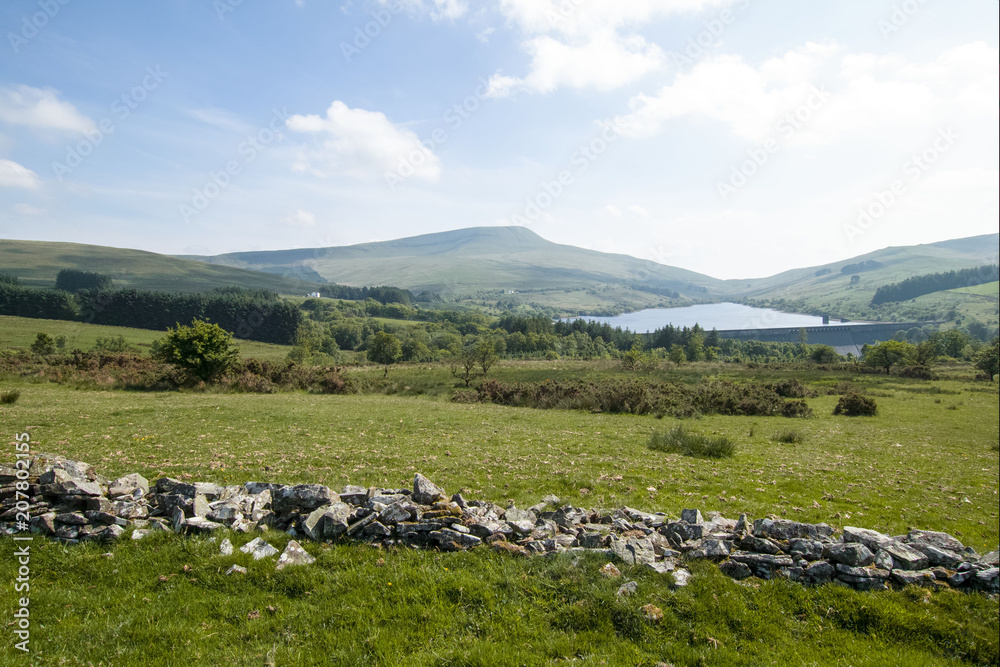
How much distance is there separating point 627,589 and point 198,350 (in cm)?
4252

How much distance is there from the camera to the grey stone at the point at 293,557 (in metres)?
7.24

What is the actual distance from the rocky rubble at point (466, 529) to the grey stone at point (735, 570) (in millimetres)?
17

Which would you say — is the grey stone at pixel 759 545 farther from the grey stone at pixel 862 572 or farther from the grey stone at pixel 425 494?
the grey stone at pixel 425 494

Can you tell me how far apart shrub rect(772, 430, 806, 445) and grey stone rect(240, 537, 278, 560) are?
25298mm

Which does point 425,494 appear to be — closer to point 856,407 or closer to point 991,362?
point 856,407

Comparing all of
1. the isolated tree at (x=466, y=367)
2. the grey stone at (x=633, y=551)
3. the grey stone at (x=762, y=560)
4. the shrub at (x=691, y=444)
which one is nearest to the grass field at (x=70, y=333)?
the isolated tree at (x=466, y=367)

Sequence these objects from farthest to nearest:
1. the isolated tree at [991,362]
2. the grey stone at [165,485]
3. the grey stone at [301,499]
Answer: the isolated tree at [991,362]
the grey stone at [165,485]
the grey stone at [301,499]

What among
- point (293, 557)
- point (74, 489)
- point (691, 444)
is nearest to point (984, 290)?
point (691, 444)

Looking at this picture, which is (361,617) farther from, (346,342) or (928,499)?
(346,342)

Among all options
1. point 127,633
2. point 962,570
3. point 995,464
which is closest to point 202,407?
point 127,633

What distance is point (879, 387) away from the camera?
182ft

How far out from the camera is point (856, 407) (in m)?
37.5

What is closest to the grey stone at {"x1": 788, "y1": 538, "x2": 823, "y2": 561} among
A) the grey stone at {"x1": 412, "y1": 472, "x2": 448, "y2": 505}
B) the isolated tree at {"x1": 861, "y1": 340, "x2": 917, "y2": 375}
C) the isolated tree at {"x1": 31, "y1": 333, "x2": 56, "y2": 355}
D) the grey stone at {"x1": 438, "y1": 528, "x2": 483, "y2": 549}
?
the grey stone at {"x1": 438, "y1": 528, "x2": 483, "y2": 549}

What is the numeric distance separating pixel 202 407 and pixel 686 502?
26.4 m
